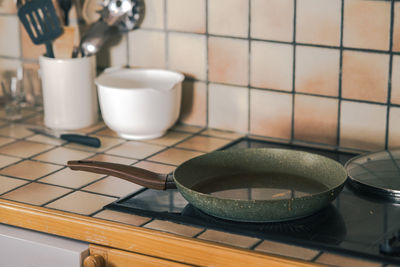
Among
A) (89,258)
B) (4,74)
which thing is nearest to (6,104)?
(4,74)

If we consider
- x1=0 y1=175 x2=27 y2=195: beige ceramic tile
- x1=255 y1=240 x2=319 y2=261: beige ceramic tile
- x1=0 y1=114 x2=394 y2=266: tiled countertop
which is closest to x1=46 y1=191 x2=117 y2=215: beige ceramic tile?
x1=0 y1=114 x2=394 y2=266: tiled countertop

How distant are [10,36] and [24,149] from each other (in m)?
0.51

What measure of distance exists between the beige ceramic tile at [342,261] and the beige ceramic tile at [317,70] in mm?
585

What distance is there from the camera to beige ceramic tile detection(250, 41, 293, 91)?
62.1 inches

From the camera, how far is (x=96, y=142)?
1586mm

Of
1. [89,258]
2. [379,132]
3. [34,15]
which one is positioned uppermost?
[34,15]

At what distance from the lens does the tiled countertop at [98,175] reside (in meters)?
1.11

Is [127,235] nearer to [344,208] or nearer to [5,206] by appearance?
[5,206]

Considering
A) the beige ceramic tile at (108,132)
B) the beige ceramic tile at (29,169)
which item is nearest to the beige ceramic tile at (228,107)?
the beige ceramic tile at (108,132)

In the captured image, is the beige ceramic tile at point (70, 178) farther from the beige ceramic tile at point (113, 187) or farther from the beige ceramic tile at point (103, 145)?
the beige ceramic tile at point (103, 145)

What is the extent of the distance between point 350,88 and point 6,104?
3.06 ft

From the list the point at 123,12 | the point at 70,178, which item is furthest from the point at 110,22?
the point at 70,178

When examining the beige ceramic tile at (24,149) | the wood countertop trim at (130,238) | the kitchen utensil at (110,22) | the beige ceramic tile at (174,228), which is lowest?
the wood countertop trim at (130,238)

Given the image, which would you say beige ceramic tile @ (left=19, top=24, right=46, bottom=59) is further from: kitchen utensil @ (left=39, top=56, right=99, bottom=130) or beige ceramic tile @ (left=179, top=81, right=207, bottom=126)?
beige ceramic tile @ (left=179, top=81, right=207, bottom=126)
